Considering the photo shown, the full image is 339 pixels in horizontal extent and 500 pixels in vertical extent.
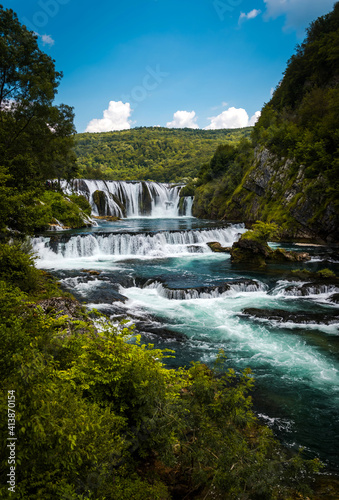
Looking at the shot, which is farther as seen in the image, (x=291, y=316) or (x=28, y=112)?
(x=28, y=112)

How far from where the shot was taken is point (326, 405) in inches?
241

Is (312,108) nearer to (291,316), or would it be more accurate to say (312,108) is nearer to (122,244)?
(122,244)

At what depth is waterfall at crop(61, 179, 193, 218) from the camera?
139 feet

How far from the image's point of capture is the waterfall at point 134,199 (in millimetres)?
42375

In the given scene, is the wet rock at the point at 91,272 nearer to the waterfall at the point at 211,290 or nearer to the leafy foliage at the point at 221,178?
the waterfall at the point at 211,290

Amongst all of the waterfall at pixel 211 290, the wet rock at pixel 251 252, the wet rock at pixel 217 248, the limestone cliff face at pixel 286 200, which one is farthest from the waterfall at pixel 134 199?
the waterfall at pixel 211 290

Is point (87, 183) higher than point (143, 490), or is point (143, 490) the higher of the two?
point (87, 183)

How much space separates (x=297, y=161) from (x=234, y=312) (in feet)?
68.6

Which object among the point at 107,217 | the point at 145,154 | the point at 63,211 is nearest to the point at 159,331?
the point at 63,211

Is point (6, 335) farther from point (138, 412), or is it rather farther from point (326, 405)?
point (326, 405)

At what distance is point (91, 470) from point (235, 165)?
41.4 meters

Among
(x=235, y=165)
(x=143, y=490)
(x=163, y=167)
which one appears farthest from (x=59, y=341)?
(x=163, y=167)

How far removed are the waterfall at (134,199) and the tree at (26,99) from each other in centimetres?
2550

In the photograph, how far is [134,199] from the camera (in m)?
48.0
